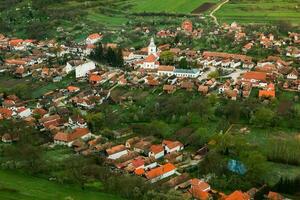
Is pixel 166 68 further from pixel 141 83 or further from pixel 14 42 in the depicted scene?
pixel 14 42

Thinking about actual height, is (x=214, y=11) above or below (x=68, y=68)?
above

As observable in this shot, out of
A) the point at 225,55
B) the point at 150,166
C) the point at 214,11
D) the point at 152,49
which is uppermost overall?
the point at 214,11

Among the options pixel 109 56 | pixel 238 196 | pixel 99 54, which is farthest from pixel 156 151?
pixel 99 54

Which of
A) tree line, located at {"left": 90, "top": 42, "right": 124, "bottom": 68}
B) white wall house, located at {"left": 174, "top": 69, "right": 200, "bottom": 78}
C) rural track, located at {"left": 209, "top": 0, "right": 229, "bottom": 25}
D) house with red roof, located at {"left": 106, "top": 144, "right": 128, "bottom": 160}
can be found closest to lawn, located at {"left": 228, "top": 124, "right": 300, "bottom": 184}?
house with red roof, located at {"left": 106, "top": 144, "right": 128, "bottom": 160}

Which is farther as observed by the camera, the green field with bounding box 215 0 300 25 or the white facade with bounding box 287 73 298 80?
the green field with bounding box 215 0 300 25

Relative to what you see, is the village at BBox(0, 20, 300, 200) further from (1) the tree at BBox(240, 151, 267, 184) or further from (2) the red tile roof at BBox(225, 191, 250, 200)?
(1) the tree at BBox(240, 151, 267, 184)
